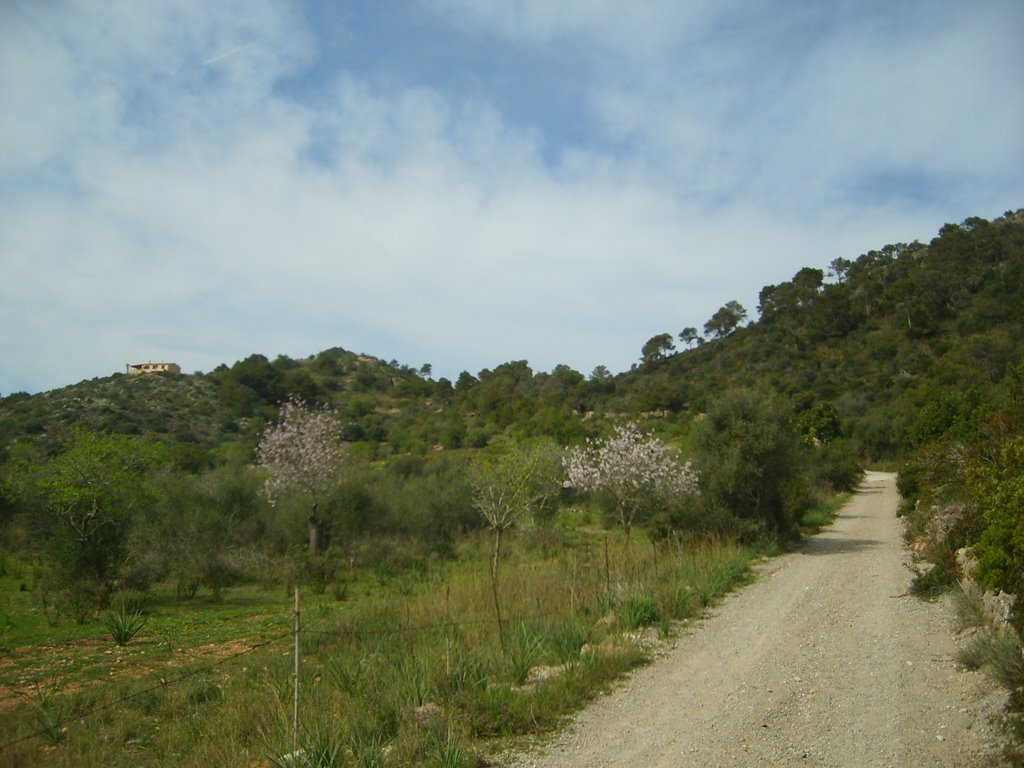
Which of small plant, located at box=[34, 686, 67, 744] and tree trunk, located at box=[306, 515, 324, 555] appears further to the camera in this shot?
tree trunk, located at box=[306, 515, 324, 555]

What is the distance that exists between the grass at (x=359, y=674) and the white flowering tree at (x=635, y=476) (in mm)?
2729

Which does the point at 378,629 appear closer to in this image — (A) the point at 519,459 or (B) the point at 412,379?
(A) the point at 519,459

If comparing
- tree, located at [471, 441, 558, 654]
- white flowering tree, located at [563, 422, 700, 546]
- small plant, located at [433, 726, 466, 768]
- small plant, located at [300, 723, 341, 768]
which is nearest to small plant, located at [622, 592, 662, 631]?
small plant, located at [433, 726, 466, 768]

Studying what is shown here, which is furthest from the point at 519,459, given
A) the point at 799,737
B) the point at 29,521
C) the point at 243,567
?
the point at 29,521

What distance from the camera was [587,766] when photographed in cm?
619

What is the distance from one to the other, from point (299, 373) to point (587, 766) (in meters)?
75.8

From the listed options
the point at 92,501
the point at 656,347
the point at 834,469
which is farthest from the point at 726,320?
the point at 92,501

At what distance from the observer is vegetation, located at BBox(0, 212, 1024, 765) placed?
7.76 m

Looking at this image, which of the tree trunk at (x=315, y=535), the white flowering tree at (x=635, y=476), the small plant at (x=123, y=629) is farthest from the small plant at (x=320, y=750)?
the tree trunk at (x=315, y=535)

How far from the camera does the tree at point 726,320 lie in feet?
322

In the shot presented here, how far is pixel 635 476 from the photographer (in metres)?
19.7

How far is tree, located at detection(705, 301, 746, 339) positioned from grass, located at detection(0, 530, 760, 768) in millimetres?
85409

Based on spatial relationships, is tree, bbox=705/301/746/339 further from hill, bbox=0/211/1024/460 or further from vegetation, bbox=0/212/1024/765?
vegetation, bbox=0/212/1024/765

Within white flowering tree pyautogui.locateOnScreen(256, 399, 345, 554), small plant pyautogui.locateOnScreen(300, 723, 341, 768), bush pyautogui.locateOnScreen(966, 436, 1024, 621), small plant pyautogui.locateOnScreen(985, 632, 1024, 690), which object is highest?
white flowering tree pyautogui.locateOnScreen(256, 399, 345, 554)
